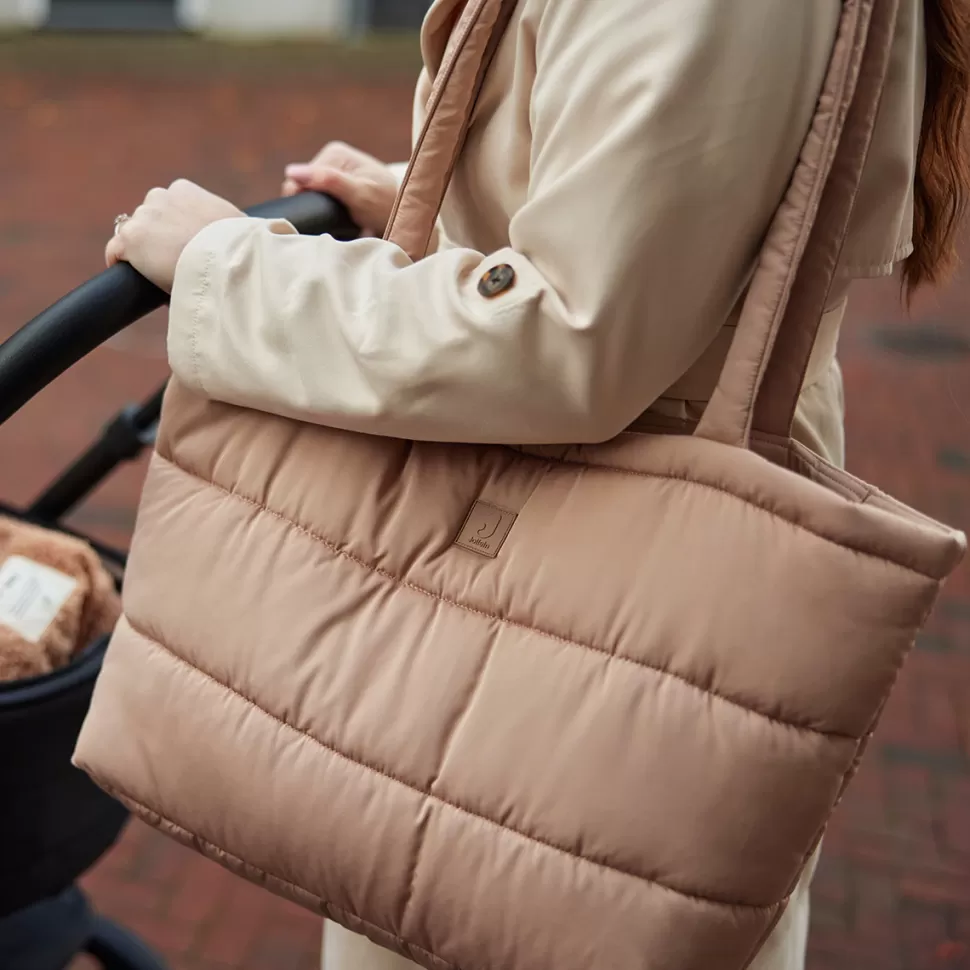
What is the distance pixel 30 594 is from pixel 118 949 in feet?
2.36

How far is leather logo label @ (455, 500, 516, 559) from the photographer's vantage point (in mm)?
936

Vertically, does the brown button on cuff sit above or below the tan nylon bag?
above

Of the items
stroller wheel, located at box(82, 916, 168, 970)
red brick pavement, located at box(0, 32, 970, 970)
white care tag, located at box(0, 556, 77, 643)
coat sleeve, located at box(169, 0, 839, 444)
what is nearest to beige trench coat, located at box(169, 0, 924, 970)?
coat sleeve, located at box(169, 0, 839, 444)

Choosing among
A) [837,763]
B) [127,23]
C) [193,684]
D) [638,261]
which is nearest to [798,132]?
[638,261]

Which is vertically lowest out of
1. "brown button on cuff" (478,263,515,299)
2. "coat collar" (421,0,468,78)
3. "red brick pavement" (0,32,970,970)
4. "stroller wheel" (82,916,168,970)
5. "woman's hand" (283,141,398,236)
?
"red brick pavement" (0,32,970,970)

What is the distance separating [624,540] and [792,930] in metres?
0.49

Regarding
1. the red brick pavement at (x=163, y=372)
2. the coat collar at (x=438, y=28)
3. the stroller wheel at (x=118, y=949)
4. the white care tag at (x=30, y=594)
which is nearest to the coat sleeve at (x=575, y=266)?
the coat collar at (x=438, y=28)

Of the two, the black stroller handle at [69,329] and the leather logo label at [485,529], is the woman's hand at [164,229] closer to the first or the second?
the black stroller handle at [69,329]

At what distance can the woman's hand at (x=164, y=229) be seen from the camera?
101 centimetres

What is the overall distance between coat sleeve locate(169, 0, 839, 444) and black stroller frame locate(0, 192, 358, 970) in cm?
10

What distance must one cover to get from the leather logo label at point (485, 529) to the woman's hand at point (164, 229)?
0.33 meters

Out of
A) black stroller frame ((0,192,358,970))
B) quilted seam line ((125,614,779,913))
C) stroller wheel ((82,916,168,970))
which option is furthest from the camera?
stroller wheel ((82,916,168,970))

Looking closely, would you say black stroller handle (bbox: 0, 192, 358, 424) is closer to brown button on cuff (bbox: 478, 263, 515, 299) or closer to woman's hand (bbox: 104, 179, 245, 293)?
woman's hand (bbox: 104, 179, 245, 293)

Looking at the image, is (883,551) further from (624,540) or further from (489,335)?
(489,335)
